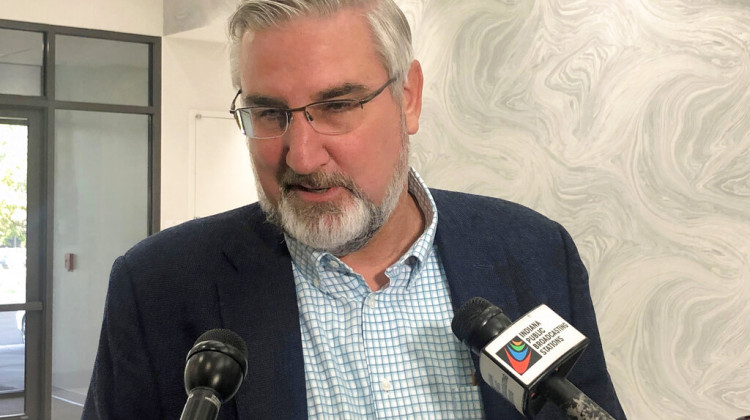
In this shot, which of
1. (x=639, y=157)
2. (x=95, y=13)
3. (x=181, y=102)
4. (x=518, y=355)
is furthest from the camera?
(x=181, y=102)

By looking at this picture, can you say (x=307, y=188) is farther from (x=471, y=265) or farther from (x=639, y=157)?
(x=639, y=157)

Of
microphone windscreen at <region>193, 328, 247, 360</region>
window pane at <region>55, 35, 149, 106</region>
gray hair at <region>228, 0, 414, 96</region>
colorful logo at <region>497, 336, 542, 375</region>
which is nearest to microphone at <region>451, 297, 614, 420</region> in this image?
colorful logo at <region>497, 336, 542, 375</region>

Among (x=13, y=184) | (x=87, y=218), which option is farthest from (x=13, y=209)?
(x=87, y=218)

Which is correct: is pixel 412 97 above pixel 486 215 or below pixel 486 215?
above

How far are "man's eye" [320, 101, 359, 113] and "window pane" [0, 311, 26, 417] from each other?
5332 mm

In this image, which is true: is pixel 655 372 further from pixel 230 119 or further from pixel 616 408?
pixel 230 119

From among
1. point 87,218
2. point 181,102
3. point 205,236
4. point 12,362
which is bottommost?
point 12,362

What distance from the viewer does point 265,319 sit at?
119 cm

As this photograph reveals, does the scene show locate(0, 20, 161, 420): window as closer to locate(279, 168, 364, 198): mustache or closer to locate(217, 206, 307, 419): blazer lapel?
locate(217, 206, 307, 419): blazer lapel

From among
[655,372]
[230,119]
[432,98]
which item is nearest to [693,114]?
[655,372]

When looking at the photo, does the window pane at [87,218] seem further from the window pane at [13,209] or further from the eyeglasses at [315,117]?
the eyeglasses at [315,117]

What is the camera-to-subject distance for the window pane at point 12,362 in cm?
574

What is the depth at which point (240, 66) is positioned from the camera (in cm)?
122

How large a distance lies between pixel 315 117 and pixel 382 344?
37cm
